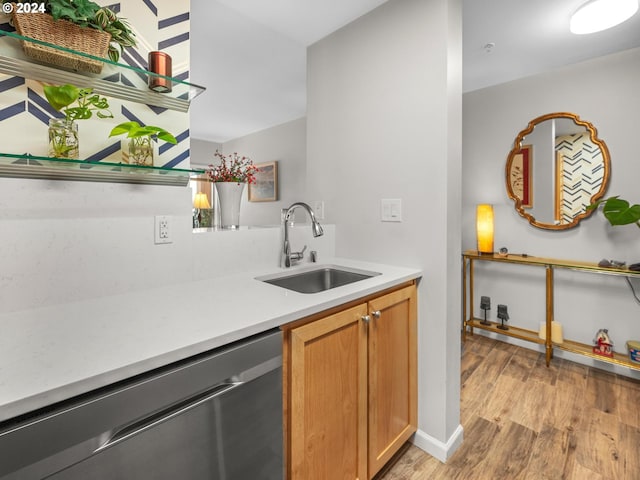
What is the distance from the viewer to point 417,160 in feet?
5.24

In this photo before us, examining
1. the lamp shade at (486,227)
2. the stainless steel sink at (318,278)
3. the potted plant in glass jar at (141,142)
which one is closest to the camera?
the potted plant in glass jar at (141,142)

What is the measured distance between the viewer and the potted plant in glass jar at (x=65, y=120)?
99cm

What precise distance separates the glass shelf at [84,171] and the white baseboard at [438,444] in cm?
166

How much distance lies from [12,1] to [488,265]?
132 inches

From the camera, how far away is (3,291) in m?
0.96

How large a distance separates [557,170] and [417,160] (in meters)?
1.73

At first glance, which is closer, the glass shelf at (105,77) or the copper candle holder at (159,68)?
the glass shelf at (105,77)

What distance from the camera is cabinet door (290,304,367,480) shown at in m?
1.01

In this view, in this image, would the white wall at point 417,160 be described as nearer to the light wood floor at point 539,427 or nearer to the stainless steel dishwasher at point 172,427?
the light wood floor at point 539,427

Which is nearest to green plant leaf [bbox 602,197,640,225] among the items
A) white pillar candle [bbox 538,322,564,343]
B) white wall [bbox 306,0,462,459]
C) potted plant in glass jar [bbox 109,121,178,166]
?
white pillar candle [bbox 538,322,564,343]

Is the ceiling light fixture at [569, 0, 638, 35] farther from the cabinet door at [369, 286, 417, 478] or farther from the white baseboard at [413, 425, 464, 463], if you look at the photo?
the white baseboard at [413, 425, 464, 463]

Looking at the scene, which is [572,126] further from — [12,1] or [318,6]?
[12,1]

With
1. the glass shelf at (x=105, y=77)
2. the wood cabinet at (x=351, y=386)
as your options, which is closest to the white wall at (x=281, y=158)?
the glass shelf at (x=105, y=77)

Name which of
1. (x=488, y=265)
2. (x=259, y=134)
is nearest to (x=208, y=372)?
(x=488, y=265)
